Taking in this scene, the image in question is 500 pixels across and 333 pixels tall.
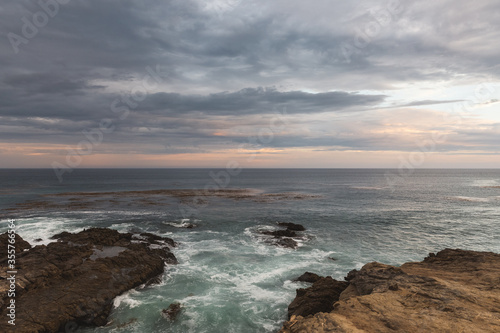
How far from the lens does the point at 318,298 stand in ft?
52.4

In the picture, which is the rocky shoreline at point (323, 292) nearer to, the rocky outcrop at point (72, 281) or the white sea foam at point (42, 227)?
the rocky outcrop at point (72, 281)

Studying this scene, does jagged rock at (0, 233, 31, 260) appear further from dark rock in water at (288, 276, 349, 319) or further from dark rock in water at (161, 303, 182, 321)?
dark rock in water at (288, 276, 349, 319)

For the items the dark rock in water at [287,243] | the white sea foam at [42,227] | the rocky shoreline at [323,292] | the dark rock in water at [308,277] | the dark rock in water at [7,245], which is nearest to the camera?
the rocky shoreline at [323,292]

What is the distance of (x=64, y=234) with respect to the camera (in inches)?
1249

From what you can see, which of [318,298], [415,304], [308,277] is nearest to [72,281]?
[318,298]

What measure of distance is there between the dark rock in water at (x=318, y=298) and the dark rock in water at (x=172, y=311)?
737 cm

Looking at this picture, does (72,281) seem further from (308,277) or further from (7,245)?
(308,277)

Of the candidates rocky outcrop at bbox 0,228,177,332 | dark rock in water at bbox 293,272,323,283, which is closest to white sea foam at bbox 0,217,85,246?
rocky outcrop at bbox 0,228,177,332

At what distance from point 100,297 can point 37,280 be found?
4.81 meters

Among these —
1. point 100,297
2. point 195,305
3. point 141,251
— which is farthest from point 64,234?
point 195,305

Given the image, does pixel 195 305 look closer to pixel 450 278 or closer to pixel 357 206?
pixel 450 278

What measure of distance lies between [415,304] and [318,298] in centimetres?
594

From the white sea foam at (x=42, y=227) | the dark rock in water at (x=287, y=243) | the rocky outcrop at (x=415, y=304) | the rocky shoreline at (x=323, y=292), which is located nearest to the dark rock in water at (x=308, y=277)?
the rocky shoreline at (x=323, y=292)

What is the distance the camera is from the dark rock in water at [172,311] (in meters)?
16.4
